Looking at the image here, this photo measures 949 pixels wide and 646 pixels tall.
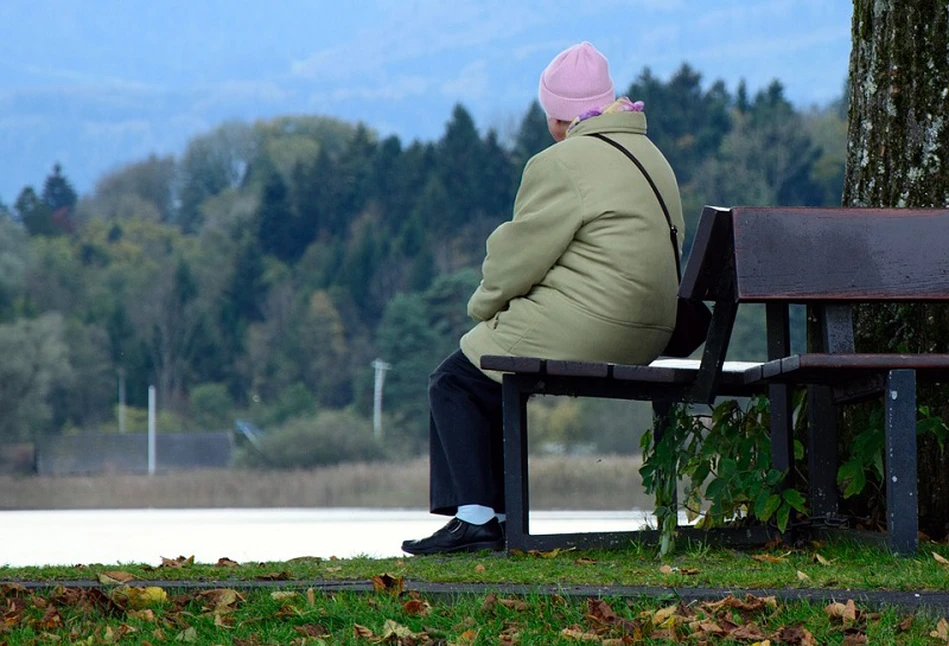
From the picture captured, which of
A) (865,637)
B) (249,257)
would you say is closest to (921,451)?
(865,637)

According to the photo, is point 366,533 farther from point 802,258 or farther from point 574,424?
point 574,424

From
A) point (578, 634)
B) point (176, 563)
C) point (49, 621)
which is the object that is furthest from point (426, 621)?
point (176, 563)

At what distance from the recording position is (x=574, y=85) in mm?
5199

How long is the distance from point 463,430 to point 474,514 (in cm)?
25

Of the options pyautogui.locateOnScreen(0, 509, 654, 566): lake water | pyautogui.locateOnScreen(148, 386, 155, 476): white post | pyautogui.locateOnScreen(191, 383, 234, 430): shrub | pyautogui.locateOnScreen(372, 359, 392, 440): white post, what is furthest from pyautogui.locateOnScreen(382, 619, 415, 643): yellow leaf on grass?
pyautogui.locateOnScreen(191, 383, 234, 430): shrub

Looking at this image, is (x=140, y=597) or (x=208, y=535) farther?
(x=208, y=535)

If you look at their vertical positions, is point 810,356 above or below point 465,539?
above

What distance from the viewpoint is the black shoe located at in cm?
510

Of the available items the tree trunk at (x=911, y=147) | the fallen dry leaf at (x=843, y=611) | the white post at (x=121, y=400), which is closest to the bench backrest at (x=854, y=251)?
the tree trunk at (x=911, y=147)

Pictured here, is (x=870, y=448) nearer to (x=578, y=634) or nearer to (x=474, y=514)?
(x=474, y=514)

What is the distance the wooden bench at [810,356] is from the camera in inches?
175

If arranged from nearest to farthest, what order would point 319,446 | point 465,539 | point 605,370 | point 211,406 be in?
point 605,370 → point 465,539 → point 319,446 → point 211,406

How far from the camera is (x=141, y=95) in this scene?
197m

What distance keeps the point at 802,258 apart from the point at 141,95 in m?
198
